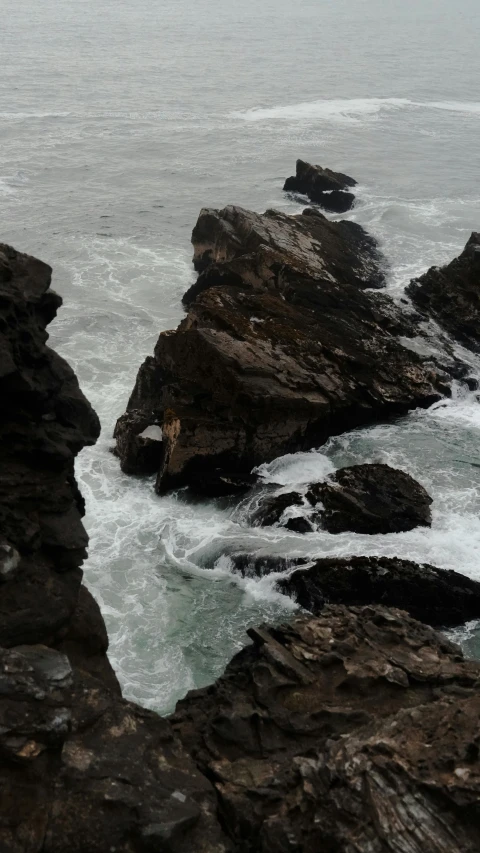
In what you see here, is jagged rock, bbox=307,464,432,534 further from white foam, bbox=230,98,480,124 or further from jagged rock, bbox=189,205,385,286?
white foam, bbox=230,98,480,124

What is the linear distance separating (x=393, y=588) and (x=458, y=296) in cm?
2070

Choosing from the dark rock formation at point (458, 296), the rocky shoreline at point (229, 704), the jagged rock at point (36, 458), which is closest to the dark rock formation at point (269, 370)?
the dark rock formation at point (458, 296)

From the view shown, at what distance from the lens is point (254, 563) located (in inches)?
972

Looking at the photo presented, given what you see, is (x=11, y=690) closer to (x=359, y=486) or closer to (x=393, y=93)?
(x=359, y=486)

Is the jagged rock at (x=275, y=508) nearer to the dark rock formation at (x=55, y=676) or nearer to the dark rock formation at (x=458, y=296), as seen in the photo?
the dark rock formation at (x=55, y=676)

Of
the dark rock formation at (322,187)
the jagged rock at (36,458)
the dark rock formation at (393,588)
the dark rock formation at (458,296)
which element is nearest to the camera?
the jagged rock at (36,458)

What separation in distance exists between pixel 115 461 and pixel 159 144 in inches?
2172

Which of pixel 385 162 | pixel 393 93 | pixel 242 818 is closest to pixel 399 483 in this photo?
pixel 242 818

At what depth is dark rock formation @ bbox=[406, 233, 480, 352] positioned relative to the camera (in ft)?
126

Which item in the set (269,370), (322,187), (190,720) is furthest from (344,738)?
(322,187)

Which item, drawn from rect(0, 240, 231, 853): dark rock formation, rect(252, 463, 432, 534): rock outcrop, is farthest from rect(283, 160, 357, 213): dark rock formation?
rect(0, 240, 231, 853): dark rock formation

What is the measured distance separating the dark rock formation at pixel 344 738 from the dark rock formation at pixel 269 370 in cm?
1167

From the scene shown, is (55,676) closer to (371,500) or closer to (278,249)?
(371,500)

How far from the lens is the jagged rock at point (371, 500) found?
2575cm
